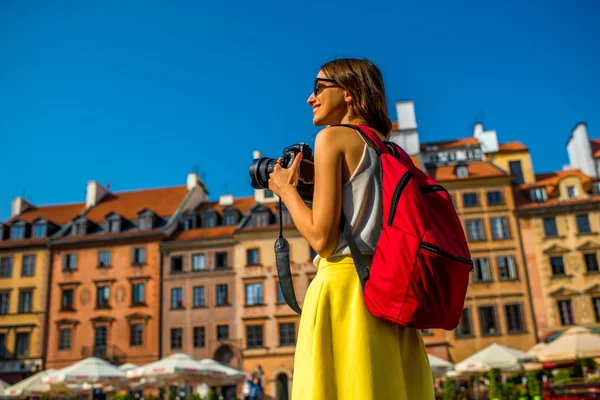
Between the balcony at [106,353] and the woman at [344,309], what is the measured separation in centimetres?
3810

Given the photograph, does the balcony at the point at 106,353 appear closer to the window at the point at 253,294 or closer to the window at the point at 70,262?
the window at the point at 70,262

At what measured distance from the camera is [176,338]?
37.3 meters

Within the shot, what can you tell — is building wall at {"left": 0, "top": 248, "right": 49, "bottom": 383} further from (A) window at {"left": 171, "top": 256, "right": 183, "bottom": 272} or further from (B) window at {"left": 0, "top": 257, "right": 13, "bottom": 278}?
(A) window at {"left": 171, "top": 256, "right": 183, "bottom": 272}

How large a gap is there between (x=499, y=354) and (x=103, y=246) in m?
28.3

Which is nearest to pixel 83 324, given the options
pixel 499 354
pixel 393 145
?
pixel 499 354

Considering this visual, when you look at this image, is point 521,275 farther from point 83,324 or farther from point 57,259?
point 57,259

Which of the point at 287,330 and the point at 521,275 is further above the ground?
the point at 521,275

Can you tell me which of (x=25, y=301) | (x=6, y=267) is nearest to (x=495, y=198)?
(x=25, y=301)

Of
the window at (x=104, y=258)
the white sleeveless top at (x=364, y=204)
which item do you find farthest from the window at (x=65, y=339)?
the white sleeveless top at (x=364, y=204)

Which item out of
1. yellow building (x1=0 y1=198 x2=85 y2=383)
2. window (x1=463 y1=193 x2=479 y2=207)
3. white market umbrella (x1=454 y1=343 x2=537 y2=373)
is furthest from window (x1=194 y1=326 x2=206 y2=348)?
white market umbrella (x1=454 y1=343 x2=537 y2=373)

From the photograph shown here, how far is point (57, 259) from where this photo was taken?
4062 cm

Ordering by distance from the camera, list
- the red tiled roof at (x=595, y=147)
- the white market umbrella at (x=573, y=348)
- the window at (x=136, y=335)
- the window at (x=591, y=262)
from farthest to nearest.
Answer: the red tiled roof at (x=595, y=147) < the window at (x=136, y=335) < the window at (x=591, y=262) < the white market umbrella at (x=573, y=348)

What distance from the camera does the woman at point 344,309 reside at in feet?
5.81

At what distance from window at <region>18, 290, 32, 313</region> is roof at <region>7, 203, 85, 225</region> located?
6.07 metres
